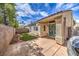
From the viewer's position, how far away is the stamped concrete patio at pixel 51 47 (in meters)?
1.65

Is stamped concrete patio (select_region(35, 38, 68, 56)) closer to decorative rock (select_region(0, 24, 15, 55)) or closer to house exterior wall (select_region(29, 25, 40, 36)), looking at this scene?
house exterior wall (select_region(29, 25, 40, 36))

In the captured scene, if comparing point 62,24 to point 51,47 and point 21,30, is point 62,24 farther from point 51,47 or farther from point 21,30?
point 21,30

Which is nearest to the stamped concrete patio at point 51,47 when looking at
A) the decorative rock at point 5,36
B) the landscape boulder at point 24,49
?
the landscape boulder at point 24,49

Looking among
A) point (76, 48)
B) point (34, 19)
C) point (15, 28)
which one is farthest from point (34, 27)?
point (76, 48)

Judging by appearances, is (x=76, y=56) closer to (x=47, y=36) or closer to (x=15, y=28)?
(x=47, y=36)

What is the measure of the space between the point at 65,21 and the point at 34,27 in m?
0.31

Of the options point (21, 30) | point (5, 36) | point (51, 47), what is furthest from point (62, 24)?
point (5, 36)

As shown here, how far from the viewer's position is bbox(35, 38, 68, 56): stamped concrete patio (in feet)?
5.42

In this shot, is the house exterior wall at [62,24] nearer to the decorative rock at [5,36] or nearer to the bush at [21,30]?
the bush at [21,30]

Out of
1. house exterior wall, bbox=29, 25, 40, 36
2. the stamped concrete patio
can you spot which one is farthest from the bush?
the stamped concrete patio

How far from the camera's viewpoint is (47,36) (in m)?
1.70

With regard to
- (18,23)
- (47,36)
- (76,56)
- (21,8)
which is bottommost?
(76,56)

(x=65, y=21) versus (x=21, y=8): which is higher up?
(x=21, y=8)

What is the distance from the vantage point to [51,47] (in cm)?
167
